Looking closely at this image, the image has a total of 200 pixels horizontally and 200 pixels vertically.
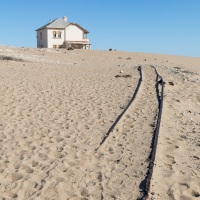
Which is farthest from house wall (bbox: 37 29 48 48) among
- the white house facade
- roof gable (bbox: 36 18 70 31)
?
roof gable (bbox: 36 18 70 31)

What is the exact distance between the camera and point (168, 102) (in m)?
13.9

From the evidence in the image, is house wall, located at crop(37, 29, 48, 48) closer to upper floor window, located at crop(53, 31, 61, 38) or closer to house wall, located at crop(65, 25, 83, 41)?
upper floor window, located at crop(53, 31, 61, 38)

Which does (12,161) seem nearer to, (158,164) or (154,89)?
(158,164)

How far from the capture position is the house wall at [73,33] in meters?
61.4

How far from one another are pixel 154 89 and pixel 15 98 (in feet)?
22.5

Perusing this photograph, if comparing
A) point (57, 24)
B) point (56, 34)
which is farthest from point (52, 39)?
Result: point (57, 24)

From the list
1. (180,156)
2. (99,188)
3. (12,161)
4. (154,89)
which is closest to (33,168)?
(12,161)

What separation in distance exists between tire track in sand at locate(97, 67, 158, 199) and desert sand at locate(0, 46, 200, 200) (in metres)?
0.02

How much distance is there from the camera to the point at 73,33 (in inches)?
2438

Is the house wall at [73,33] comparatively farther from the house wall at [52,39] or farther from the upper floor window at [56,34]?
the upper floor window at [56,34]

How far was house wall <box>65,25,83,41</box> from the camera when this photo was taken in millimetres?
61416

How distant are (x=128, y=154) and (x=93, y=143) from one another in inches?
47.1

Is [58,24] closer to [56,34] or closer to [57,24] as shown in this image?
[57,24]

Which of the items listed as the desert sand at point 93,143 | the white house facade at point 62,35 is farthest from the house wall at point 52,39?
the desert sand at point 93,143
